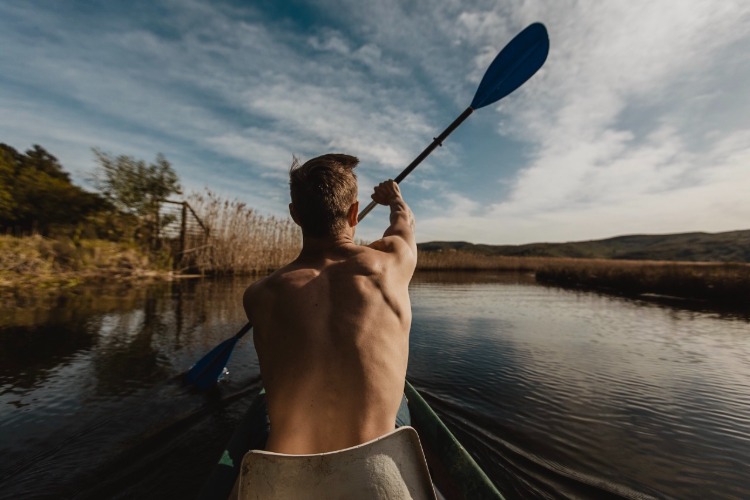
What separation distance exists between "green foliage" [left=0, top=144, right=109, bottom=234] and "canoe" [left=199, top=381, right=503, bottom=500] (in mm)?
18141

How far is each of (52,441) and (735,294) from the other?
19.8m

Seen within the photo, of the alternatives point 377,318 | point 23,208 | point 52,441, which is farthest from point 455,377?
point 23,208

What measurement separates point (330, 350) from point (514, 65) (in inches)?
160

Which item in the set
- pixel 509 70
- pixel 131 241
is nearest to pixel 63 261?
pixel 131 241

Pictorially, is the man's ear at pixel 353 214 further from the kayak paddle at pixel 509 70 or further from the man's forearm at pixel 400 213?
the kayak paddle at pixel 509 70

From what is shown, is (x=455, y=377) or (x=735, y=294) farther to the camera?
(x=735, y=294)

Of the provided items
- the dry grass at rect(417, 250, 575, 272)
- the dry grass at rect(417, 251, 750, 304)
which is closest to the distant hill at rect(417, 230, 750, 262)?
the dry grass at rect(417, 250, 575, 272)

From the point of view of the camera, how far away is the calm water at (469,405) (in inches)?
101

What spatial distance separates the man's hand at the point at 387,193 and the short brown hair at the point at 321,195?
0.78m

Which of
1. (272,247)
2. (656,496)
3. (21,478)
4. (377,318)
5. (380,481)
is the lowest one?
(656,496)

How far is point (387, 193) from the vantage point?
2.45 metres

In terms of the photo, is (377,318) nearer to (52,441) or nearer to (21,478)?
(21,478)

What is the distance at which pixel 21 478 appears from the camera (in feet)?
7.93

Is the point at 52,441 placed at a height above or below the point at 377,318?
below
